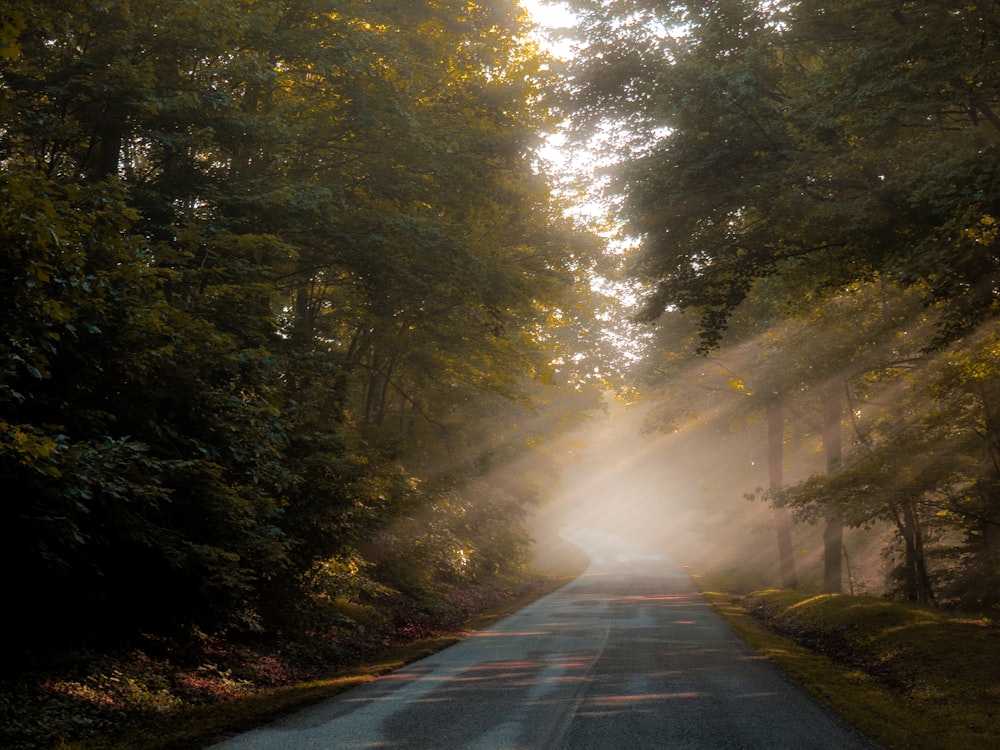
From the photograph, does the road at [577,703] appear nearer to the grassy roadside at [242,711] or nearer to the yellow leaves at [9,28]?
the grassy roadside at [242,711]

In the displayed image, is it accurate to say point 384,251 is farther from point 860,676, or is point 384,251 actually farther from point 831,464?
point 831,464

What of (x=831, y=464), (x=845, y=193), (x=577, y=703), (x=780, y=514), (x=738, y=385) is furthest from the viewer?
→ (x=738, y=385)

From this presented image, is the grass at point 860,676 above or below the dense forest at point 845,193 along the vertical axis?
below

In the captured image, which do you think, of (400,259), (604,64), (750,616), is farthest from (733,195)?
(750,616)

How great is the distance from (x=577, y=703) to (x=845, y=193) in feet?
30.6

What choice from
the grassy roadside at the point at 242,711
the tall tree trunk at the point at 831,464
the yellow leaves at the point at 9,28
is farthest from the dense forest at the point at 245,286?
the tall tree trunk at the point at 831,464

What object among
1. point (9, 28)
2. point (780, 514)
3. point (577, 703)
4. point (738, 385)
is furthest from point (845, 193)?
point (780, 514)

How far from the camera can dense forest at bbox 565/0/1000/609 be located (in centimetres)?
1036

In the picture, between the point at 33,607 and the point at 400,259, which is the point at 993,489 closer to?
the point at 400,259

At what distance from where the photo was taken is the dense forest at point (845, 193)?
10.4m

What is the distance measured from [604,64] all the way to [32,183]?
12.3 metres

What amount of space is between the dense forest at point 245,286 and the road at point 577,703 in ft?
8.44

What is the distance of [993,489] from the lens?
1684cm

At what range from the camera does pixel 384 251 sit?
1590 cm
